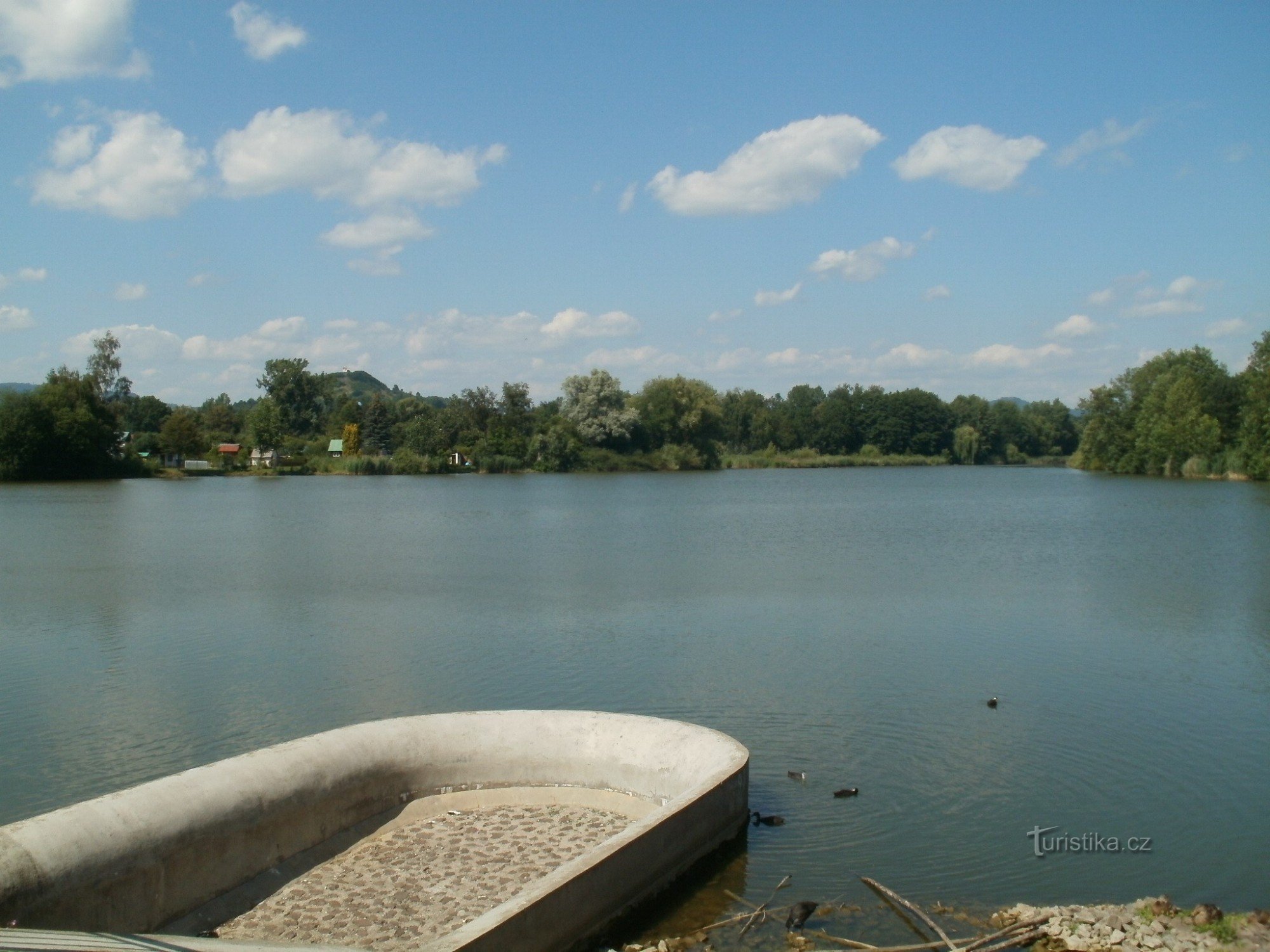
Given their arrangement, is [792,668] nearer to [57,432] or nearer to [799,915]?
[799,915]

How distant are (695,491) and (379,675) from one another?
4731 cm

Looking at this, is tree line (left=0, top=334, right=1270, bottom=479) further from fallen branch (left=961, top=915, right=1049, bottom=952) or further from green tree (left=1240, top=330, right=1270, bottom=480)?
fallen branch (left=961, top=915, right=1049, bottom=952)

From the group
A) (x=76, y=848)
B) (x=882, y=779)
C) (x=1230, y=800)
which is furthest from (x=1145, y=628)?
(x=76, y=848)

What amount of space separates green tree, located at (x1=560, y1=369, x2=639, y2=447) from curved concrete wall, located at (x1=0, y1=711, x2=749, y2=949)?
251ft

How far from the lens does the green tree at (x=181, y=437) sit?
9719 centimetres

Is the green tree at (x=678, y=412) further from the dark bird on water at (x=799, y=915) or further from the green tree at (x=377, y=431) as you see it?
the dark bird on water at (x=799, y=915)

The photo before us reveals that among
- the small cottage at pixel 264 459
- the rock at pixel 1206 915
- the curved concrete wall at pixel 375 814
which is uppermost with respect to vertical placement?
the small cottage at pixel 264 459

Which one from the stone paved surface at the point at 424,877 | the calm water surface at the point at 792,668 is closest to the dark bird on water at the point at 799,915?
the calm water surface at the point at 792,668

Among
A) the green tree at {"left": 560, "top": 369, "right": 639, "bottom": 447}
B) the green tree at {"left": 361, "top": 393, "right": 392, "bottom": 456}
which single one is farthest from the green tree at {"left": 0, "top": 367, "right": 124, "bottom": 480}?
the green tree at {"left": 560, "top": 369, "right": 639, "bottom": 447}

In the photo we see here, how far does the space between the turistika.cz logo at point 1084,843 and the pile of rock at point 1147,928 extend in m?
1.21

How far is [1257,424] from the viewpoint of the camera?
60969mm

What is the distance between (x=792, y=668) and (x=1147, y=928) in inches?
298

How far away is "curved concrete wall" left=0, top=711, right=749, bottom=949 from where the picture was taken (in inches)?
228

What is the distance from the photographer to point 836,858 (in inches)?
311
